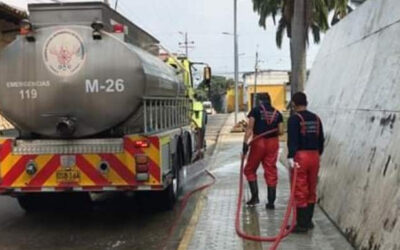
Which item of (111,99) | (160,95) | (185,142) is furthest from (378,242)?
(185,142)

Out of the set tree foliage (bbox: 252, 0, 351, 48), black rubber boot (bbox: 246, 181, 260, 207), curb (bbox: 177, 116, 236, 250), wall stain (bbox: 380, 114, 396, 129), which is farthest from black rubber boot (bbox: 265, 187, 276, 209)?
tree foliage (bbox: 252, 0, 351, 48)

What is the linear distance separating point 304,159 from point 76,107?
3.11 meters

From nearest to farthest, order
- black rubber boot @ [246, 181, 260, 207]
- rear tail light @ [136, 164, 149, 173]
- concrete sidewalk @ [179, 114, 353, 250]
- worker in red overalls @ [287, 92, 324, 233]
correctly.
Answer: concrete sidewalk @ [179, 114, 353, 250], worker in red overalls @ [287, 92, 324, 233], rear tail light @ [136, 164, 149, 173], black rubber boot @ [246, 181, 260, 207]

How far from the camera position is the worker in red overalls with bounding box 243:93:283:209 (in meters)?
10.7

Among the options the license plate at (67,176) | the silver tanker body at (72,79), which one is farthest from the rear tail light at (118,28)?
the license plate at (67,176)

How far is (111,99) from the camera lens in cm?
940

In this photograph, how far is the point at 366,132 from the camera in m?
8.42

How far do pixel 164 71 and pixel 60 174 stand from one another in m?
2.72

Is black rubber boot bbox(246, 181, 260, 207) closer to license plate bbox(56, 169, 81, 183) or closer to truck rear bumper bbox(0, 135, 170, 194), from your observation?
truck rear bumper bbox(0, 135, 170, 194)

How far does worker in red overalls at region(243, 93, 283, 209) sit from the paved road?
1.18 meters

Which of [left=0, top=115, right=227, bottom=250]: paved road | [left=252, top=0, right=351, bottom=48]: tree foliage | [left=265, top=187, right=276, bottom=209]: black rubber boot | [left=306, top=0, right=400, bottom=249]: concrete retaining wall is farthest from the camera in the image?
[left=252, top=0, right=351, bottom=48]: tree foliage

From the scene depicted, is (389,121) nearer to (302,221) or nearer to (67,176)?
(302,221)

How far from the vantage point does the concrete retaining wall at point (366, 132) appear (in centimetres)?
683

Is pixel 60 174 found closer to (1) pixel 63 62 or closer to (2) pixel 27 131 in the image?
(2) pixel 27 131
